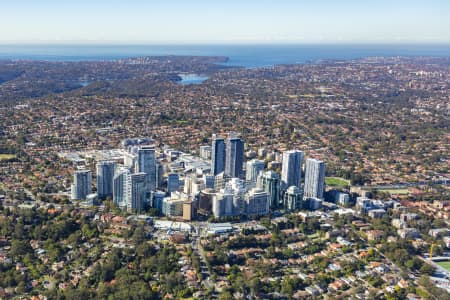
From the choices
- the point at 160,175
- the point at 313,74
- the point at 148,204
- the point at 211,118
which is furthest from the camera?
the point at 313,74

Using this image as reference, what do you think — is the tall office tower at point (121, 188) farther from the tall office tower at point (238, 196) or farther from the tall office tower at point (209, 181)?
the tall office tower at point (238, 196)

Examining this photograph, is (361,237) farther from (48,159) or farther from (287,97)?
(287,97)

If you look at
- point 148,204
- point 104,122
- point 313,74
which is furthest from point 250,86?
point 148,204

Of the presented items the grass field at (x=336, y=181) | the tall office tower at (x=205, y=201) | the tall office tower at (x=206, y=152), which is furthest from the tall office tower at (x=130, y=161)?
the grass field at (x=336, y=181)

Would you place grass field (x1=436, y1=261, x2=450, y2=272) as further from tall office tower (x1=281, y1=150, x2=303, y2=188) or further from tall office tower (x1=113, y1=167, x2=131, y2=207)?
tall office tower (x1=113, y1=167, x2=131, y2=207)

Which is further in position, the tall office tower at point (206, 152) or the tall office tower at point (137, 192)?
the tall office tower at point (206, 152)

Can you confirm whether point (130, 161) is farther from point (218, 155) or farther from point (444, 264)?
point (444, 264)
